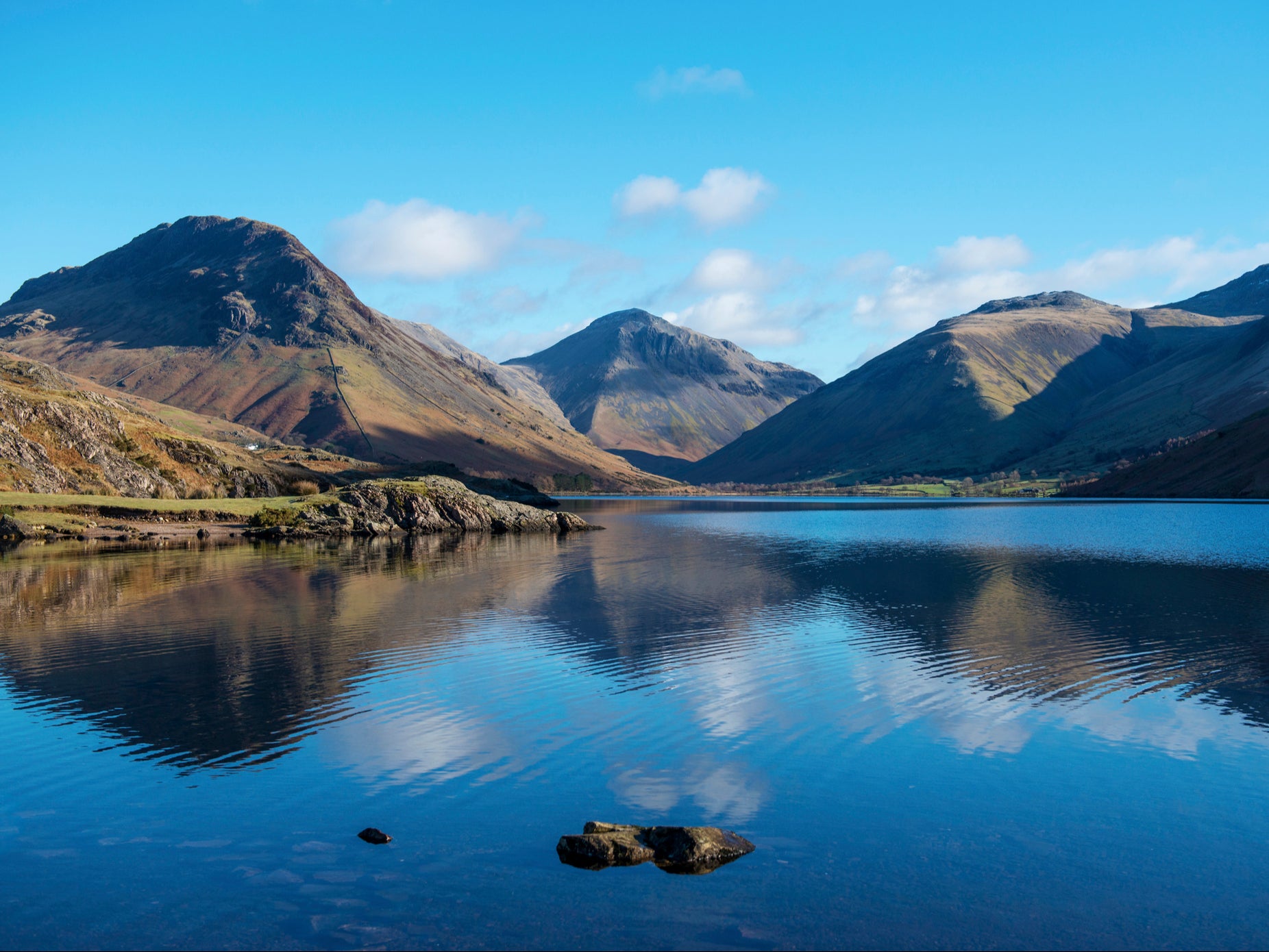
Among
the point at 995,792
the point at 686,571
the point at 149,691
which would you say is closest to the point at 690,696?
the point at 995,792

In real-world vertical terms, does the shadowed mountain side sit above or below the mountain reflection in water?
above

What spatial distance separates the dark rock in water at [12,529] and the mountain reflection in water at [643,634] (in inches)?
602

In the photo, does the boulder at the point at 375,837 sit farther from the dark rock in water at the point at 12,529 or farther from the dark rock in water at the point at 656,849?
the dark rock in water at the point at 12,529

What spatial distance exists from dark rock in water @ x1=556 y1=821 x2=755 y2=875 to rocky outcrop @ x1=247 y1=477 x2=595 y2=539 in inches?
3256

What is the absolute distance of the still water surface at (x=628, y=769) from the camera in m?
13.1

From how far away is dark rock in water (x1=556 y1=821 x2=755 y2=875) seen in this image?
14.5 meters

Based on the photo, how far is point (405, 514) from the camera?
10725cm

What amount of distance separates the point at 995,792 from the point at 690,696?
991cm

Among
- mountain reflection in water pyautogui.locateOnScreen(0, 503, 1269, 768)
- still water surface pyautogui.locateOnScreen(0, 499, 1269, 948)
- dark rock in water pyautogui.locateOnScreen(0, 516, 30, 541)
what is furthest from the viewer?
dark rock in water pyautogui.locateOnScreen(0, 516, 30, 541)

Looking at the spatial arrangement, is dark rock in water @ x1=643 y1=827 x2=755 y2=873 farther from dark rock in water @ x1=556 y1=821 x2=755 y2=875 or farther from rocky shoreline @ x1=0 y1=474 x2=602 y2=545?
rocky shoreline @ x1=0 y1=474 x2=602 y2=545

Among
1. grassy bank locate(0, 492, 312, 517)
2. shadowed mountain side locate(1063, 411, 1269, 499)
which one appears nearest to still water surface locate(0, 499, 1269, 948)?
grassy bank locate(0, 492, 312, 517)

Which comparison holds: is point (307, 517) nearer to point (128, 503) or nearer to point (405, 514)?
point (405, 514)

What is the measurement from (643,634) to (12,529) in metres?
72.4

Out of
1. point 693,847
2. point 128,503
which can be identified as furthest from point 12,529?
point 693,847
